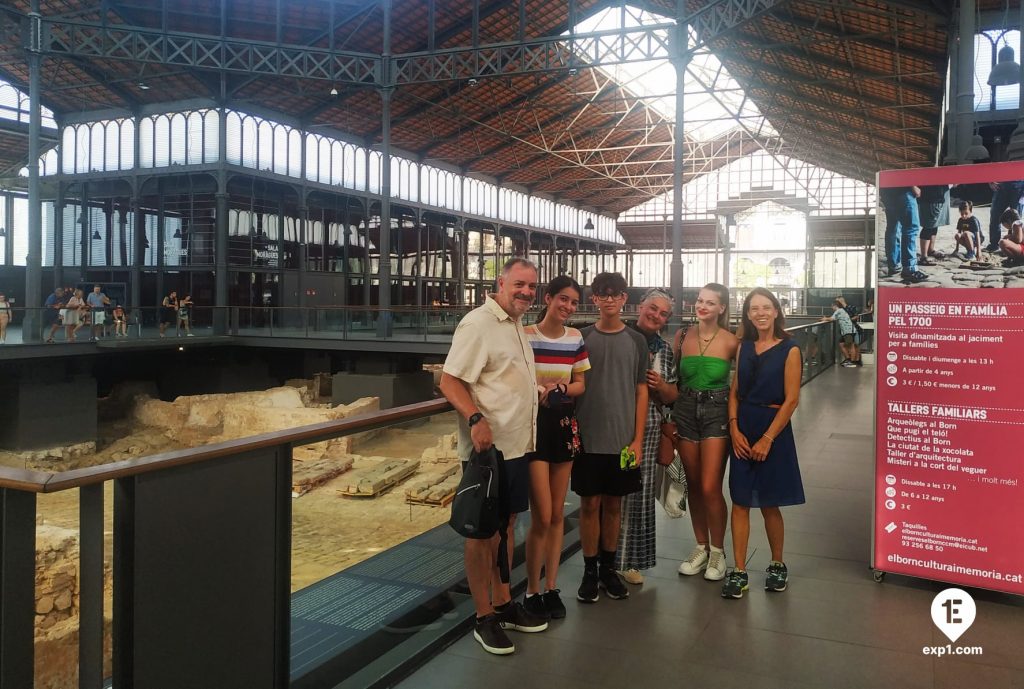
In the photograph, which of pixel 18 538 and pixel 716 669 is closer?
pixel 18 538

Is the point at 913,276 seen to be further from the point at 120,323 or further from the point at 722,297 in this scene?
the point at 120,323

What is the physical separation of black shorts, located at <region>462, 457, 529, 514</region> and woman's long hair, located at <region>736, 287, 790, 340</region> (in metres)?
A: 1.68

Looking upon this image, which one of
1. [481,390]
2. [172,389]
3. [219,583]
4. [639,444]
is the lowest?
[172,389]

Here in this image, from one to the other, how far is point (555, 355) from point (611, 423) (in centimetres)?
55

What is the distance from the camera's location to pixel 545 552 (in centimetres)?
410

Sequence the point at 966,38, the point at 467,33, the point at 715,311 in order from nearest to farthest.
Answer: the point at 715,311 → the point at 966,38 → the point at 467,33

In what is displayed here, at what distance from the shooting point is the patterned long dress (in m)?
4.51

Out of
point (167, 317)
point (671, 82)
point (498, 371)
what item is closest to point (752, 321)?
point (498, 371)

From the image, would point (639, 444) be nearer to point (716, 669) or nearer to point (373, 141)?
point (716, 669)

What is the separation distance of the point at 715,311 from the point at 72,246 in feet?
96.2

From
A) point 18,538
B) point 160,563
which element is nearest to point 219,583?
point 160,563

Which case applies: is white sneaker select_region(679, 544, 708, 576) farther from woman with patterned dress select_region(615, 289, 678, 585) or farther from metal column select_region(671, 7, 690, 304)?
metal column select_region(671, 7, 690, 304)

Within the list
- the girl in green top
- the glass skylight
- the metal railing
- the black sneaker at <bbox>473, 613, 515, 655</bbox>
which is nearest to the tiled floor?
the black sneaker at <bbox>473, 613, 515, 655</bbox>

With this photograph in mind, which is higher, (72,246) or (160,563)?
(72,246)
